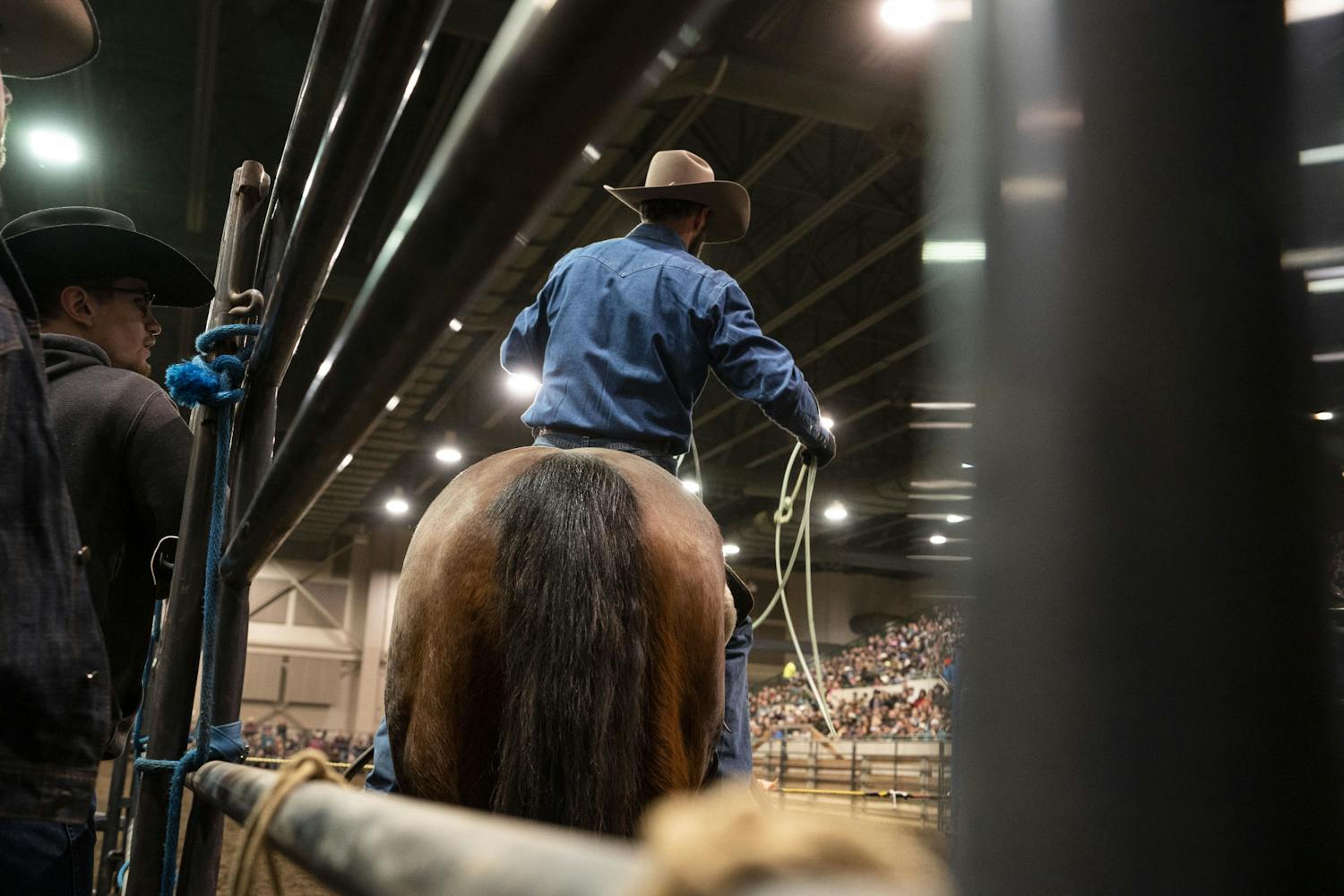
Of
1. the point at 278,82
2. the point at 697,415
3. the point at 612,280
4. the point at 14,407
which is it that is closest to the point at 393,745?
the point at 14,407

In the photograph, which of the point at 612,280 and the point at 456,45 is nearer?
the point at 612,280

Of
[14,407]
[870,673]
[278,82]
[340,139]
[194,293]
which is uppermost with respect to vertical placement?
[278,82]

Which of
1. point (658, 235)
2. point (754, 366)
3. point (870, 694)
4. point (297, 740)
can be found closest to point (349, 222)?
point (754, 366)

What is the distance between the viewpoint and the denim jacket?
3.32 feet

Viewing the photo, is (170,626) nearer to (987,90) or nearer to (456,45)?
(987,90)

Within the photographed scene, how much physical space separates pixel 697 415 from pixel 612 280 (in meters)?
13.8

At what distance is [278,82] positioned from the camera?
8.86 metres

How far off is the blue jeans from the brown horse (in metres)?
0.49

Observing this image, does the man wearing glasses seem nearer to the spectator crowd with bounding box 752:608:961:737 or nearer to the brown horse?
the brown horse

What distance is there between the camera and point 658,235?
2348 mm

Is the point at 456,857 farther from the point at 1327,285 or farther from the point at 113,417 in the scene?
the point at 113,417

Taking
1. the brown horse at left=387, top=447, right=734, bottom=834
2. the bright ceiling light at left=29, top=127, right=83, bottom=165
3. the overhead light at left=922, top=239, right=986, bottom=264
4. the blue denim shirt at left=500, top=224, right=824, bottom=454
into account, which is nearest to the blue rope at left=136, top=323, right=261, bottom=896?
the brown horse at left=387, top=447, right=734, bottom=834

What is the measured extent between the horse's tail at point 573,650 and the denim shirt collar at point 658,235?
32.8 inches

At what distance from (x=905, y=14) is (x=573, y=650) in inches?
229
